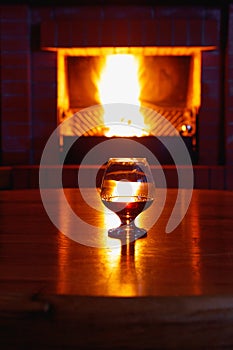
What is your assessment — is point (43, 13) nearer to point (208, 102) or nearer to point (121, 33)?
point (121, 33)

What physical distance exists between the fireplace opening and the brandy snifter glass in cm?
252

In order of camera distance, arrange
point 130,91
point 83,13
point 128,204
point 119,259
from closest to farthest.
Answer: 1. point 119,259
2. point 128,204
3. point 83,13
4. point 130,91

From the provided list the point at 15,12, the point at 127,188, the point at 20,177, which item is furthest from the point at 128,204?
the point at 15,12

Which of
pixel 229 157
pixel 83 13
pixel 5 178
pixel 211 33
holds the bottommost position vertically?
pixel 5 178

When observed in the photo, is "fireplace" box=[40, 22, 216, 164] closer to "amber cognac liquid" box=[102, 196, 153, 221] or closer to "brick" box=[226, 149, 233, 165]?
"brick" box=[226, 149, 233, 165]

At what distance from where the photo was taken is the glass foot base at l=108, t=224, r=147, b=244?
0.74 meters

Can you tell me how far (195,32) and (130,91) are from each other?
557 millimetres

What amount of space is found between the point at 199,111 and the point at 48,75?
0.90m

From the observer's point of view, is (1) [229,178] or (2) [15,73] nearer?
(1) [229,178]

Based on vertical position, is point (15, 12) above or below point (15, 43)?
above

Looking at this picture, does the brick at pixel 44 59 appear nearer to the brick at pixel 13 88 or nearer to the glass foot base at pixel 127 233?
the brick at pixel 13 88

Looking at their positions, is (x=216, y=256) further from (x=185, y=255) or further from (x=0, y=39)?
(x=0, y=39)

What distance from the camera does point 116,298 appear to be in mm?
449

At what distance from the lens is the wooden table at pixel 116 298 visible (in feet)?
1.47
